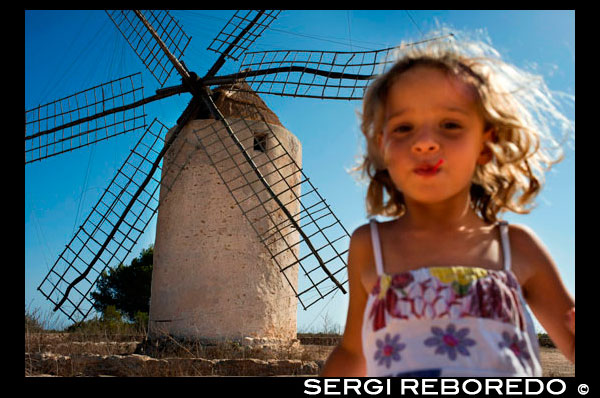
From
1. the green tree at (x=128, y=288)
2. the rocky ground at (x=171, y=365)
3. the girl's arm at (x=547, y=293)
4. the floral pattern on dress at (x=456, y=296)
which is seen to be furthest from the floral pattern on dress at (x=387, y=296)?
the green tree at (x=128, y=288)

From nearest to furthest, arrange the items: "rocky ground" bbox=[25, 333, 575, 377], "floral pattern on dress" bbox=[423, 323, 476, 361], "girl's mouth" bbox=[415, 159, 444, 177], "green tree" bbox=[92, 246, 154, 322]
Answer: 1. "floral pattern on dress" bbox=[423, 323, 476, 361]
2. "girl's mouth" bbox=[415, 159, 444, 177]
3. "rocky ground" bbox=[25, 333, 575, 377]
4. "green tree" bbox=[92, 246, 154, 322]

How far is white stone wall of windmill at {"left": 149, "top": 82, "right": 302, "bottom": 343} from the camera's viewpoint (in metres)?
6.70

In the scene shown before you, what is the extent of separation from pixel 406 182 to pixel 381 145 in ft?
0.57

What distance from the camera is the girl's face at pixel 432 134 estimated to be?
0.95m

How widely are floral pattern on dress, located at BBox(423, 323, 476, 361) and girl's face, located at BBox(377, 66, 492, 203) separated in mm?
239

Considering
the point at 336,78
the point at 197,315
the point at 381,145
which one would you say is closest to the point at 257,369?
the point at 197,315

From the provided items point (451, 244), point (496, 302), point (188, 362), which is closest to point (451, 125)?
point (451, 244)

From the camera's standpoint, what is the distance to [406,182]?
974 millimetres

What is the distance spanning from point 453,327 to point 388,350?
11 cm

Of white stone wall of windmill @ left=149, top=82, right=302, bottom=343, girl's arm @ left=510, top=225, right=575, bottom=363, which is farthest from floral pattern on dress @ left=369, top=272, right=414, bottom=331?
white stone wall of windmill @ left=149, top=82, right=302, bottom=343

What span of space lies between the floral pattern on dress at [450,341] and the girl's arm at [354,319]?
0.21m

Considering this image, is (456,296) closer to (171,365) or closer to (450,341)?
(450,341)

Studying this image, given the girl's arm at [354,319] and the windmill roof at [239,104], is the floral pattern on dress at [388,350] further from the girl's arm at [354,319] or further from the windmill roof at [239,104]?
the windmill roof at [239,104]

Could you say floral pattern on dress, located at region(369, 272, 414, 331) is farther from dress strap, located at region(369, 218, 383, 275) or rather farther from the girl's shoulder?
the girl's shoulder
